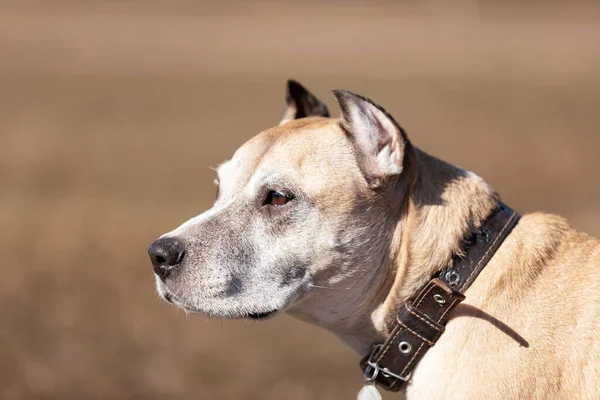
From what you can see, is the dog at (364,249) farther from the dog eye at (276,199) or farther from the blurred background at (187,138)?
the blurred background at (187,138)

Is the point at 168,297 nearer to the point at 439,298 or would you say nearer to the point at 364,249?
the point at 364,249

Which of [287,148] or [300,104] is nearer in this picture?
[287,148]

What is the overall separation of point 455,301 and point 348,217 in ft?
2.27

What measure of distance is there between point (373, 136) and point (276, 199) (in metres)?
0.59

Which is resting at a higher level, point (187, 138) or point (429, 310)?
point (429, 310)

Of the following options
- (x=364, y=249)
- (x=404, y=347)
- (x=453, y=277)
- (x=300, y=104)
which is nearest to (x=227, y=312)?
(x=364, y=249)

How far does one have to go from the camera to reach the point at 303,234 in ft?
13.2

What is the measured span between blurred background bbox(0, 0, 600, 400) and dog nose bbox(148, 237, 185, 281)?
2.95 m

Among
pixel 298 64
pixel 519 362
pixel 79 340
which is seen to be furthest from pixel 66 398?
pixel 298 64

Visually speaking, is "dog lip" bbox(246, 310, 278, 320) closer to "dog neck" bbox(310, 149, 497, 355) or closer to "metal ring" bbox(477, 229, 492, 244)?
Answer: "dog neck" bbox(310, 149, 497, 355)

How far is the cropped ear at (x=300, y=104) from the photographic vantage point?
500 cm

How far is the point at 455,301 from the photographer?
12.1 ft

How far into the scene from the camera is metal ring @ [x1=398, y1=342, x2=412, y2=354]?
3.78 m

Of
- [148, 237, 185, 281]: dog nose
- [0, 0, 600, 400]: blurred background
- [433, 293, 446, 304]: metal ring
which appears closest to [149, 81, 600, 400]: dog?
[148, 237, 185, 281]: dog nose
